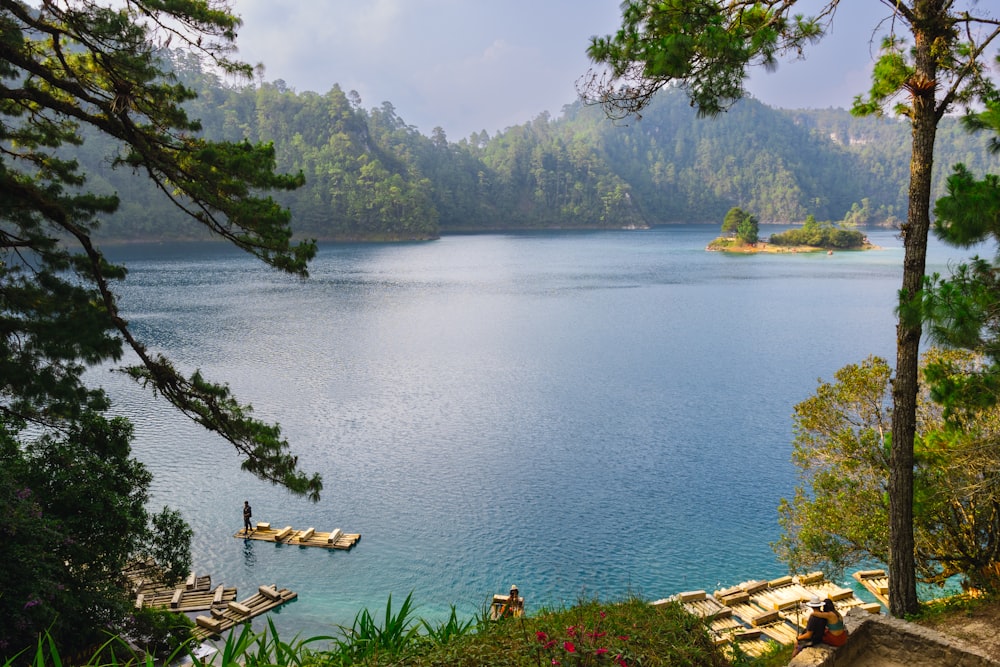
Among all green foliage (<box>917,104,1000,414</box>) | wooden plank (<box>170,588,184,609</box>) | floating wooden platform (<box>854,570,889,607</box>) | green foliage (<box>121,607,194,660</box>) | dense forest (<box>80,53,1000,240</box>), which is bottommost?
wooden plank (<box>170,588,184,609</box>)

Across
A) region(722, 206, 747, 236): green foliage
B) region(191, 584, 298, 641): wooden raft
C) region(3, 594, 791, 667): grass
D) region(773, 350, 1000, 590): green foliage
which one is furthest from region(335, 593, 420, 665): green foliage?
region(722, 206, 747, 236): green foliage

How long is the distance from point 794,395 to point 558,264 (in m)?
47.2

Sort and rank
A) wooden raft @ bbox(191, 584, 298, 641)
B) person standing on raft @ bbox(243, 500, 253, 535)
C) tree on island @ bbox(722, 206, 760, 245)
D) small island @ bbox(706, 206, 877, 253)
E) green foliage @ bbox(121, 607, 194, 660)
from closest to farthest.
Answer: green foliage @ bbox(121, 607, 194, 660) → wooden raft @ bbox(191, 584, 298, 641) → person standing on raft @ bbox(243, 500, 253, 535) → tree on island @ bbox(722, 206, 760, 245) → small island @ bbox(706, 206, 877, 253)

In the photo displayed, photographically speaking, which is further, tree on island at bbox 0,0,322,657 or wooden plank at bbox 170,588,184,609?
wooden plank at bbox 170,588,184,609

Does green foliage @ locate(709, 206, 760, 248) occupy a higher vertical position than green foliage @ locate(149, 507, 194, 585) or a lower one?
higher

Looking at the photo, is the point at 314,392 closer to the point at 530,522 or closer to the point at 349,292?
the point at 530,522

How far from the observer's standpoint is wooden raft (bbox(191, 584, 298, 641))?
434 inches

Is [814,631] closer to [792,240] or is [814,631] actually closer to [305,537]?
[305,537]

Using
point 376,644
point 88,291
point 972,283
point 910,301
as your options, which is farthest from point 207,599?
point 972,283

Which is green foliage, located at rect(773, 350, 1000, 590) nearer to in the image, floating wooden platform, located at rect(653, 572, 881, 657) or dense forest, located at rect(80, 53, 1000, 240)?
floating wooden platform, located at rect(653, 572, 881, 657)

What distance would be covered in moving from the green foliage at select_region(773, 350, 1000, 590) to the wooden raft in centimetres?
932

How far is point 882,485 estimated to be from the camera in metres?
10.2

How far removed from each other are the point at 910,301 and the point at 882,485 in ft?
17.4

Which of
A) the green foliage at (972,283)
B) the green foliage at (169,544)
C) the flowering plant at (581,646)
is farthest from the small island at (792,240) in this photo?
the flowering plant at (581,646)
